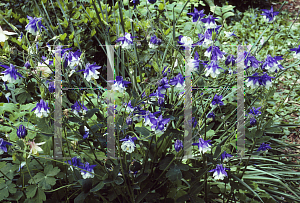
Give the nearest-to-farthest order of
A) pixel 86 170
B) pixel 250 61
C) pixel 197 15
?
pixel 86 170
pixel 250 61
pixel 197 15

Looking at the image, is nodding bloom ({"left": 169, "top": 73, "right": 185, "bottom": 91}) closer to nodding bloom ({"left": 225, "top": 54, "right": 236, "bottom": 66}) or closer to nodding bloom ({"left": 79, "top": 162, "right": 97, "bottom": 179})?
nodding bloom ({"left": 225, "top": 54, "right": 236, "bottom": 66})

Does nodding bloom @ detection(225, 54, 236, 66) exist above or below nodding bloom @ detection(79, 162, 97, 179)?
above

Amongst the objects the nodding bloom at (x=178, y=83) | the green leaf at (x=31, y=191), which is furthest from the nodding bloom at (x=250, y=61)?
the green leaf at (x=31, y=191)

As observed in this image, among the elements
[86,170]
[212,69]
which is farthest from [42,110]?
[212,69]

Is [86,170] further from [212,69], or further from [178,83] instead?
[212,69]

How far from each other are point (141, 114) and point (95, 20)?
140 centimetres

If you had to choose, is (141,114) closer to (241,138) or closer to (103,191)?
(103,191)

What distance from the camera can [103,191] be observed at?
1.35m

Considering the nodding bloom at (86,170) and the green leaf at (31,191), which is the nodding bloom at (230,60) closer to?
the nodding bloom at (86,170)

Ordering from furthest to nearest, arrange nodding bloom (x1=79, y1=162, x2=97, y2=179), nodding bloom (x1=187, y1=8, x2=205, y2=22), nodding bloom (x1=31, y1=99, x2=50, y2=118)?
nodding bloom (x1=187, y1=8, x2=205, y2=22) → nodding bloom (x1=79, y1=162, x2=97, y2=179) → nodding bloom (x1=31, y1=99, x2=50, y2=118)

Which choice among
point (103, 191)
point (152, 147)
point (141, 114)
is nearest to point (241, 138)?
point (152, 147)

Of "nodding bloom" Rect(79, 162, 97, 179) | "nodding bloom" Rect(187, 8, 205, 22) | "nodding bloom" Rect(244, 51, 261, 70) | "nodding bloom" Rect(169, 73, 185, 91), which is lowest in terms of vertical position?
"nodding bloom" Rect(79, 162, 97, 179)

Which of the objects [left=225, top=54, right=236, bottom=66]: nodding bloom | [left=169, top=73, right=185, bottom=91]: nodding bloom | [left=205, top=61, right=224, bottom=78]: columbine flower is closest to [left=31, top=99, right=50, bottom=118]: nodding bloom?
[left=169, top=73, right=185, bottom=91]: nodding bloom

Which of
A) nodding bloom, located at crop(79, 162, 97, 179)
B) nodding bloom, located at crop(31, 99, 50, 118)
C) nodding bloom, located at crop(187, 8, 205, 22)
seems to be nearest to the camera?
nodding bloom, located at crop(31, 99, 50, 118)
